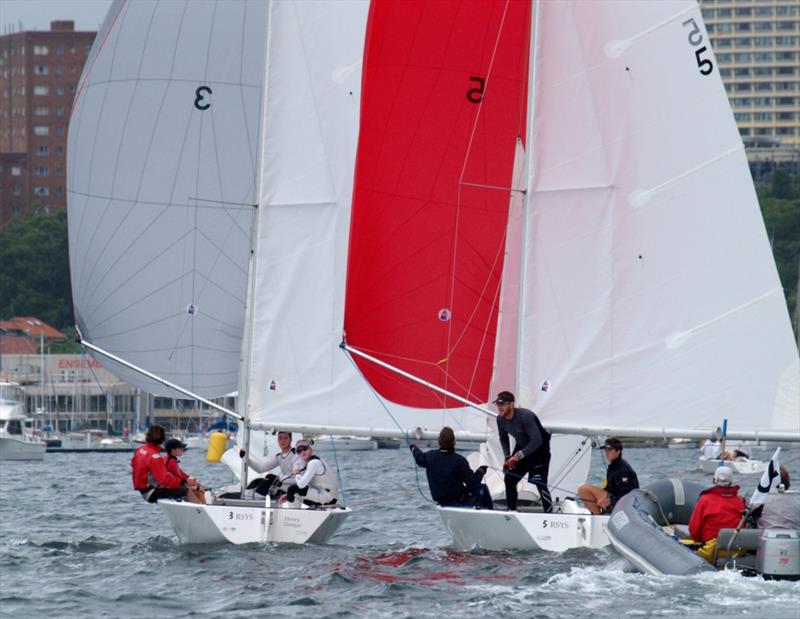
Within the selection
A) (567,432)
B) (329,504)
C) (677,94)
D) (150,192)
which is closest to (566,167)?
(677,94)

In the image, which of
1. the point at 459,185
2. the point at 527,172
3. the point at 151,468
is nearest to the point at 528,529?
the point at 527,172

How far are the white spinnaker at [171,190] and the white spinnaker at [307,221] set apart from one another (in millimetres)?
1718

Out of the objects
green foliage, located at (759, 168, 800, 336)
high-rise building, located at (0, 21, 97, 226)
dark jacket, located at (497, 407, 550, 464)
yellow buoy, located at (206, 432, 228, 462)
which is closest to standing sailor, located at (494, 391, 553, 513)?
dark jacket, located at (497, 407, 550, 464)

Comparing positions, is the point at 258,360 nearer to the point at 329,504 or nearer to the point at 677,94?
the point at 329,504

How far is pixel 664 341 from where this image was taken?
19.2 meters

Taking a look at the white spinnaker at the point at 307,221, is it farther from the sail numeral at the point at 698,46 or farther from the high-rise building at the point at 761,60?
the high-rise building at the point at 761,60

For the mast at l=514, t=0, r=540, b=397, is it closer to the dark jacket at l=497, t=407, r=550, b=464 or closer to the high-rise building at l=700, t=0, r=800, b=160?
the dark jacket at l=497, t=407, r=550, b=464

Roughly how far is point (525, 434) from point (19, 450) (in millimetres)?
51580

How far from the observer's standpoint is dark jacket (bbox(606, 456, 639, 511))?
18219mm

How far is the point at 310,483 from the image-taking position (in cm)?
1991

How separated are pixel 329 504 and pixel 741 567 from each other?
18.7 feet

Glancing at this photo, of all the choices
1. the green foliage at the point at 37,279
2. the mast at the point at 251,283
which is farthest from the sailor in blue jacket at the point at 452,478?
the green foliage at the point at 37,279

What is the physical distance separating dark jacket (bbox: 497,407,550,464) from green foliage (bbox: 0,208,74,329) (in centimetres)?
Answer: 10302

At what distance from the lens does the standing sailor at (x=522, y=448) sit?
722 inches
